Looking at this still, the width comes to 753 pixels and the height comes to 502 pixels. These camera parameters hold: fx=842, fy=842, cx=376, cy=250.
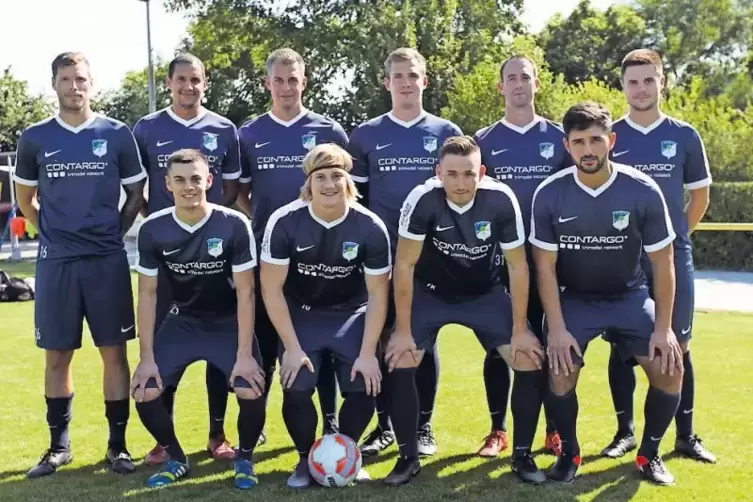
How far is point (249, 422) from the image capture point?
4.57 metres

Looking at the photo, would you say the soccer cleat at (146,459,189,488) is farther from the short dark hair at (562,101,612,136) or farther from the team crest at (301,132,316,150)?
the short dark hair at (562,101,612,136)

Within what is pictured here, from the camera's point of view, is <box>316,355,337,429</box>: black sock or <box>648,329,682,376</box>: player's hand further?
<box>316,355,337,429</box>: black sock

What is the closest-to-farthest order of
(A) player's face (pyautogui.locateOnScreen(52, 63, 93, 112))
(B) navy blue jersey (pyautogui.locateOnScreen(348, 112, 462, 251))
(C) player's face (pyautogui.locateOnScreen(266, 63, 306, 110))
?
(A) player's face (pyautogui.locateOnScreen(52, 63, 93, 112)), (B) navy blue jersey (pyautogui.locateOnScreen(348, 112, 462, 251)), (C) player's face (pyautogui.locateOnScreen(266, 63, 306, 110))

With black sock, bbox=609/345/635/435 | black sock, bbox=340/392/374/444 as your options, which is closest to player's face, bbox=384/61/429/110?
black sock, bbox=340/392/374/444

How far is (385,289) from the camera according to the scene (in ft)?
15.1

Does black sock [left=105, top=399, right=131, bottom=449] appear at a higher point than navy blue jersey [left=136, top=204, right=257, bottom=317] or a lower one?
lower

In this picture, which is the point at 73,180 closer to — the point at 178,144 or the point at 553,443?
the point at 178,144

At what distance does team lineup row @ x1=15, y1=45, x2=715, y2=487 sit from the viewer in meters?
4.48

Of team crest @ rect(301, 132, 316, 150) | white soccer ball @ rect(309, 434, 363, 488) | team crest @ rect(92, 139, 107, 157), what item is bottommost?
white soccer ball @ rect(309, 434, 363, 488)

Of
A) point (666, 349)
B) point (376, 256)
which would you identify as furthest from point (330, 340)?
point (666, 349)

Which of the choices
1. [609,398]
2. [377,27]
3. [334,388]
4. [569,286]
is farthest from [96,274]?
[377,27]

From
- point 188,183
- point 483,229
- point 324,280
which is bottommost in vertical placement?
point 324,280

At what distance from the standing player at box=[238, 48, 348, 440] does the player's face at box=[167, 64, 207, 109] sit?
37 cm

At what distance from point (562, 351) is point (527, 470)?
2.23 feet
